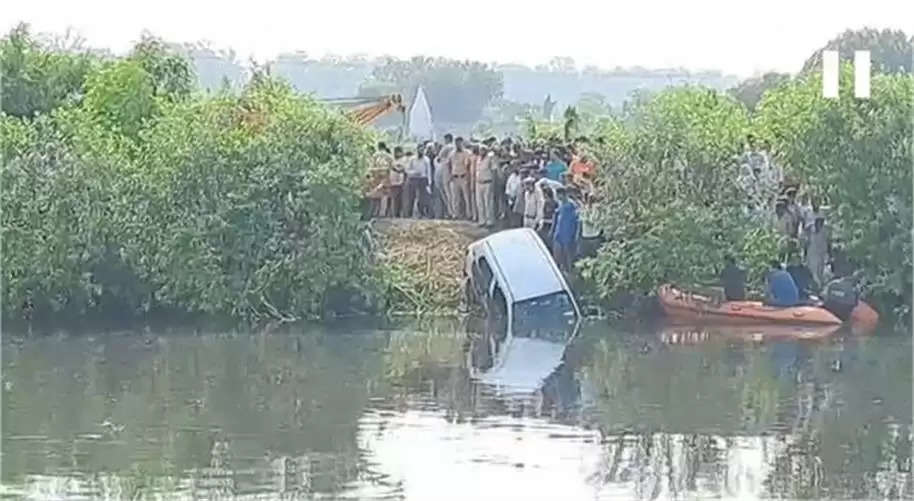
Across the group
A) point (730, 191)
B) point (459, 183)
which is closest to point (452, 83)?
point (459, 183)

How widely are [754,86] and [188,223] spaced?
50.1ft

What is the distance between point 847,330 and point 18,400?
9659 mm

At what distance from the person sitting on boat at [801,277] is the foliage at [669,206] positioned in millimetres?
400

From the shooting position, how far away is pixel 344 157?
909 inches

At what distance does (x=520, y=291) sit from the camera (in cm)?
2233

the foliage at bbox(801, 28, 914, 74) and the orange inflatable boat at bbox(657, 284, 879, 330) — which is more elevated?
the foliage at bbox(801, 28, 914, 74)

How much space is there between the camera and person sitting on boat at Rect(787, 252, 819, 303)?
22.7 meters

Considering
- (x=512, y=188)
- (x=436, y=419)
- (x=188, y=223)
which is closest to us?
(x=436, y=419)

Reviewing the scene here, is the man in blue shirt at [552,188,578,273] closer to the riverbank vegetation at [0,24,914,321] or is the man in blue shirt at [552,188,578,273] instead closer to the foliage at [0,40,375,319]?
the riverbank vegetation at [0,24,914,321]

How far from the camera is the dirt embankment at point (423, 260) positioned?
77.4ft

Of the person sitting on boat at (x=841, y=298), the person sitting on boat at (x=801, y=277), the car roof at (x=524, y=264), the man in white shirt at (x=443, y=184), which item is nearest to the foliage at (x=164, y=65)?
the man in white shirt at (x=443, y=184)

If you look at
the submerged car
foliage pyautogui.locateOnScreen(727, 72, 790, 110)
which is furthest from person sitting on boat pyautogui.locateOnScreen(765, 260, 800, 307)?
foliage pyautogui.locateOnScreen(727, 72, 790, 110)

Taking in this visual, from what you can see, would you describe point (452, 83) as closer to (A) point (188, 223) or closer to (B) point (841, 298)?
(A) point (188, 223)

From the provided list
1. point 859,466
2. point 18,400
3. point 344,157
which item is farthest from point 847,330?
point 18,400
